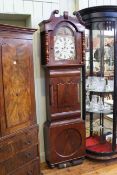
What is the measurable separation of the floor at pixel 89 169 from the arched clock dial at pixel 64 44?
4.62ft

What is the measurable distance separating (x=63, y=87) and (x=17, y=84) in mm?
681

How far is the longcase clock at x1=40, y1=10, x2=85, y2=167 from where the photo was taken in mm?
A: 2465

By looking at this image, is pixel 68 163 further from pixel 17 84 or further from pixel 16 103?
pixel 17 84

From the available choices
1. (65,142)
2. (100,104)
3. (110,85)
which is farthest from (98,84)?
(65,142)

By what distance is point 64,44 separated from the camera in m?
2.53

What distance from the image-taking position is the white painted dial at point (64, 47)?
2496 millimetres

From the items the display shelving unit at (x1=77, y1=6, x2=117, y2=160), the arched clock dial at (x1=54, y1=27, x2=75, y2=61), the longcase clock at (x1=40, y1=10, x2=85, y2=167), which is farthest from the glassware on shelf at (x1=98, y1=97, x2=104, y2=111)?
the arched clock dial at (x1=54, y1=27, x2=75, y2=61)

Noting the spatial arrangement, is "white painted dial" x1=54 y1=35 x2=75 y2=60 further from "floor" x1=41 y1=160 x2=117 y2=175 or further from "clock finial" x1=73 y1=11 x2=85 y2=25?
"floor" x1=41 y1=160 x2=117 y2=175

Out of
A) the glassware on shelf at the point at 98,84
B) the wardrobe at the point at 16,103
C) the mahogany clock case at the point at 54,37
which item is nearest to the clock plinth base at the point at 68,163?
the wardrobe at the point at 16,103

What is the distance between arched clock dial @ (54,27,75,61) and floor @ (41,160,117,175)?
1409 mm

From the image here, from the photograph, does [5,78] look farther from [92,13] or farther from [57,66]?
[92,13]

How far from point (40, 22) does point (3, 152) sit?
1529 millimetres

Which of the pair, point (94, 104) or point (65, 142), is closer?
point (65, 142)

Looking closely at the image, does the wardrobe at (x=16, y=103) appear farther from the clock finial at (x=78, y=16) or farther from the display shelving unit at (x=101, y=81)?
the display shelving unit at (x=101, y=81)
